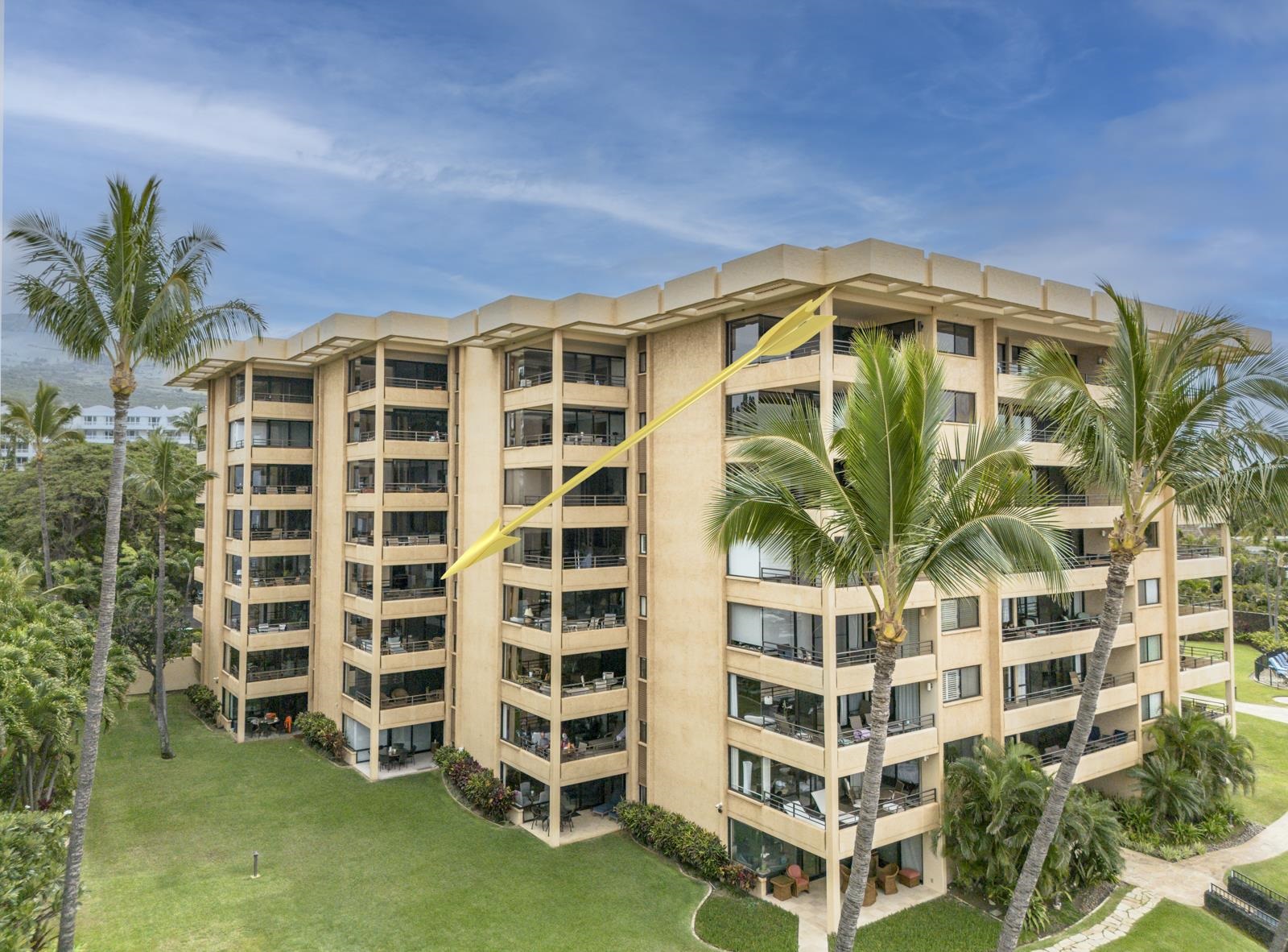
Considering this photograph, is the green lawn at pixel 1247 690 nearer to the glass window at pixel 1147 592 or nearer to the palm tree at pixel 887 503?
the glass window at pixel 1147 592

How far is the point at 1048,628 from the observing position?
88.8 ft

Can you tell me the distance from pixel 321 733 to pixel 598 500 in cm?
1722

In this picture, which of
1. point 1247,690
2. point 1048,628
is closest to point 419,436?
point 1048,628

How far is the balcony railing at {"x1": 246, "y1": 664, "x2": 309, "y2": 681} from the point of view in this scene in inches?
1480

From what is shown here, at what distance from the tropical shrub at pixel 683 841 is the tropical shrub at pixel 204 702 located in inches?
930

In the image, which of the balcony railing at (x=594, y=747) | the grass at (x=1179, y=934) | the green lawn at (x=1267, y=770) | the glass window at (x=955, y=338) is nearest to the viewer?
the grass at (x=1179, y=934)

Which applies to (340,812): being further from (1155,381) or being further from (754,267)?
(1155,381)

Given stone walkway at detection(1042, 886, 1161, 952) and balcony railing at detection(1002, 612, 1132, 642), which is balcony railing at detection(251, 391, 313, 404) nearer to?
balcony railing at detection(1002, 612, 1132, 642)

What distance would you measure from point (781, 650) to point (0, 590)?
78.6ft

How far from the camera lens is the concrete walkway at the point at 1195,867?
24062 millimetres

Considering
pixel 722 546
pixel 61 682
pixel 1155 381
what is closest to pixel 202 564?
pixel 61 682

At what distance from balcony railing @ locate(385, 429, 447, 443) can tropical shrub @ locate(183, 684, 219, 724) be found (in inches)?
690

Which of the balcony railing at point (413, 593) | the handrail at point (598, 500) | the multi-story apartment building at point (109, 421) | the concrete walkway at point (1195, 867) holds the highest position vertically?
the multi-story apartment building at point (109, 421)

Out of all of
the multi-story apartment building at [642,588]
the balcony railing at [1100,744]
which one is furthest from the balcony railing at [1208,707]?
the balcony railing at [1100,744]
